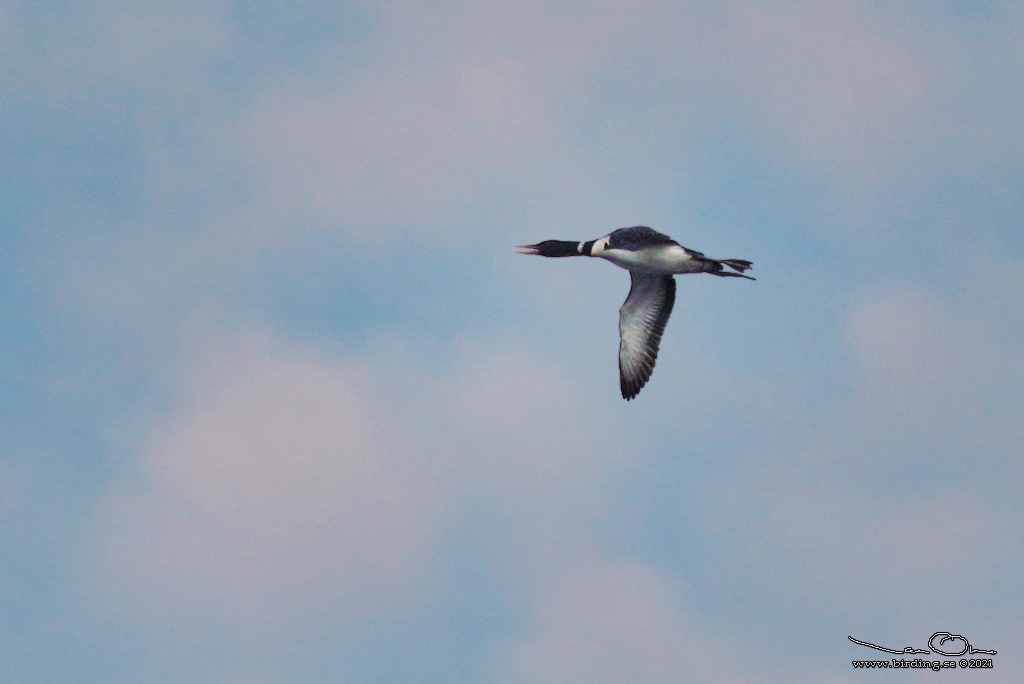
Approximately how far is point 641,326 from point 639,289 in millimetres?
1125

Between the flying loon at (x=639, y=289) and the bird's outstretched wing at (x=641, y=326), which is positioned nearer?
the flying loon at (x=639, y=289)

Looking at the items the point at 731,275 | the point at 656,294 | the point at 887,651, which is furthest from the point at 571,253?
the point at 887,651

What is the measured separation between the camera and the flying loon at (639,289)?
28062mm

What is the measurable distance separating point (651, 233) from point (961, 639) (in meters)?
13.4

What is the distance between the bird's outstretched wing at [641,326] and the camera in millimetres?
29484

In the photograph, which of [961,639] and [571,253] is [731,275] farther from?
[961,639]

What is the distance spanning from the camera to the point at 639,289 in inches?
1167

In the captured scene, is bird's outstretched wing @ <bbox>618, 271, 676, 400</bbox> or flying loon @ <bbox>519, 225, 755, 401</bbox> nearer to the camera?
flying loon @ <bbox>519, 225, 755, 401</bbox>

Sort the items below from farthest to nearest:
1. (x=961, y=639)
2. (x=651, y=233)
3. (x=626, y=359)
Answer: (x=626, y=359) → (x=651, y=233) → (x=961, y=639)

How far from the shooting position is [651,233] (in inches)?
1094

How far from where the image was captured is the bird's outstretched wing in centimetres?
2948

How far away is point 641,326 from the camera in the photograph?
29.8 metres

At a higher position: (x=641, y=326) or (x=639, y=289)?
(x=639, y=289)

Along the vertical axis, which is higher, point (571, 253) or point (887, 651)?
point (571, 253)
